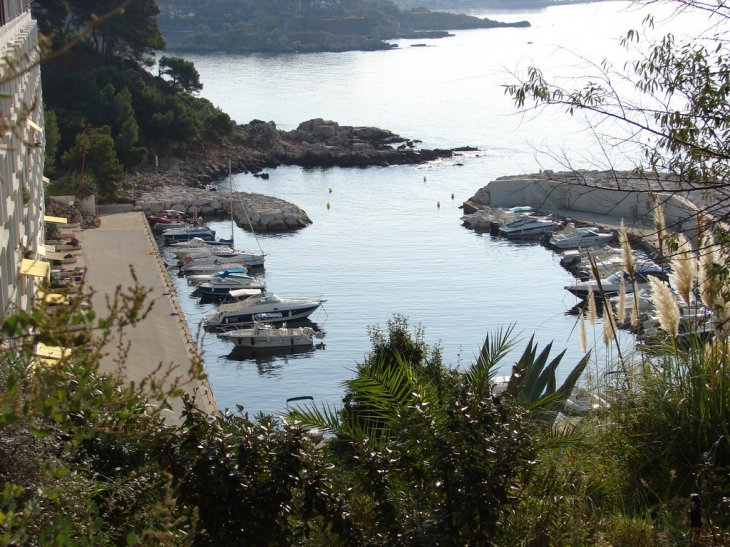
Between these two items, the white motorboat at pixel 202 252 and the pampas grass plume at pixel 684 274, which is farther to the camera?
the white motorboat at pixel 202 252

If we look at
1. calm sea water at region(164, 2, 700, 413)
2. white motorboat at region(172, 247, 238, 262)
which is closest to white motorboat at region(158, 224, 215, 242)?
calm sea water at region(164, 2, 700, 413)

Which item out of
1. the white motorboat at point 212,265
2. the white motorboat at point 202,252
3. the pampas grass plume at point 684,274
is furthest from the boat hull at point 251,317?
the pampas grass plume at point 684,274

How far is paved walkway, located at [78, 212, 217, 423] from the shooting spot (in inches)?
737

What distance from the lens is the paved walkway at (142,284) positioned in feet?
61.4

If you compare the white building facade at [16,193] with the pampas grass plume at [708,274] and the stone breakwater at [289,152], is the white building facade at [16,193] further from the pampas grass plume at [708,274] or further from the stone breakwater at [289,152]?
the stone breakwater at [289,152]

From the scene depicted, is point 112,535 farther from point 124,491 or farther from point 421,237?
point 421,237

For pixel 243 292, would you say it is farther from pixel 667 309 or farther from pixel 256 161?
pixel 256 161

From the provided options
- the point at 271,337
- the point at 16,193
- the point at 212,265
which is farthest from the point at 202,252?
the point at 16,193

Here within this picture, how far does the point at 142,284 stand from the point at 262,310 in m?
6.89

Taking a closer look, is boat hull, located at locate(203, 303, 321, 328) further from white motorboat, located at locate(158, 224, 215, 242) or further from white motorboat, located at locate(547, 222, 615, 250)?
white motorboat, located at locate(547, 222, 615, 250)

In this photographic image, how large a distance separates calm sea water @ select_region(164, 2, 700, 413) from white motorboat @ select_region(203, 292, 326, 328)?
638 millimetres

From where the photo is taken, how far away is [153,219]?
147 ft

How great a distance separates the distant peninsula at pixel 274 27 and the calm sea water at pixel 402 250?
187 feet

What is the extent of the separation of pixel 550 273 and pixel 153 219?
2208 centimetres
